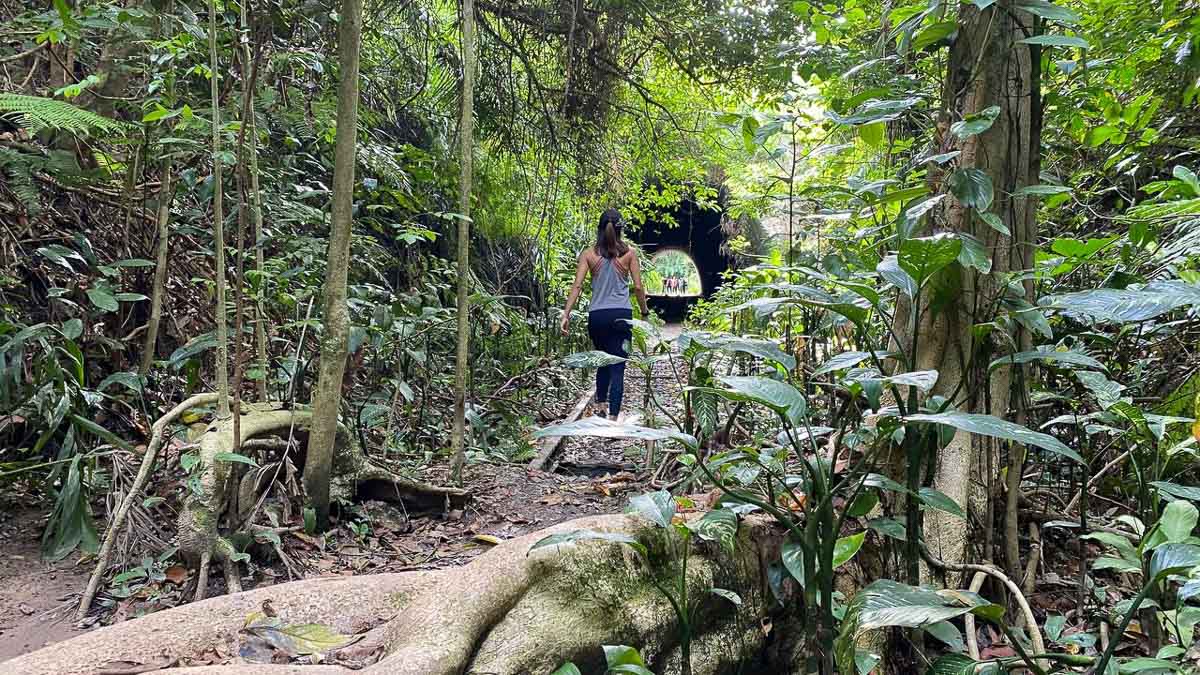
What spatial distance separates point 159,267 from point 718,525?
3.24 meters

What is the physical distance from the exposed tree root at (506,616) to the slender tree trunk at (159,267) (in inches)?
87.1

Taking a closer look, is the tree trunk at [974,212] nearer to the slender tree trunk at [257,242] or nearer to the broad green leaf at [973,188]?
the broad green leaf at [973,188]

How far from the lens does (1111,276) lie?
82.9 inches

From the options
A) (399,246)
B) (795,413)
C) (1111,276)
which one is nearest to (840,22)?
(1111,276)

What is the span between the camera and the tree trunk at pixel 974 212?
2.12m

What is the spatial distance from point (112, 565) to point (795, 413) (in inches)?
105

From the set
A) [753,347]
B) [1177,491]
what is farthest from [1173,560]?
[753,347]

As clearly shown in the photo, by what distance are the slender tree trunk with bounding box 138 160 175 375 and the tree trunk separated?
3.52 metres

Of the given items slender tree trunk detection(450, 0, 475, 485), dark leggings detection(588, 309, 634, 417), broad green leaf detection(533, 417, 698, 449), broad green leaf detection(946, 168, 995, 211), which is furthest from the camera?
dark leggings detection(588, 309, 634, 417)

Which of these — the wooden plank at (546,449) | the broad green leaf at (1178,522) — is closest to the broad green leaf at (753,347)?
the broad green leaf at (1178,522)

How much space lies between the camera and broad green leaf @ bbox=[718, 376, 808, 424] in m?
1.55

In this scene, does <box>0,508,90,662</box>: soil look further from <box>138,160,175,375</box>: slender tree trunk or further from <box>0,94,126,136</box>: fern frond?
<box>0,94,126,136</box>: fern frond

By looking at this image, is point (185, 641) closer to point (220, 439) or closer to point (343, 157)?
point (220, 439)

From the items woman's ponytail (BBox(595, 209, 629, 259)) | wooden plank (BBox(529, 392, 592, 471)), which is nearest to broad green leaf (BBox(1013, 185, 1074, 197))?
wooden plank (BBox(529, 392, 592, 471))
